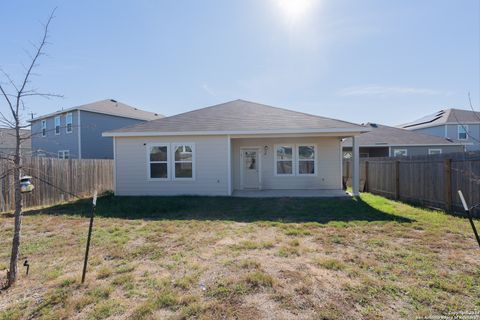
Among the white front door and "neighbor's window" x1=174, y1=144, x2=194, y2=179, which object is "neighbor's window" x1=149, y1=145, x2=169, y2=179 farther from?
the white front door

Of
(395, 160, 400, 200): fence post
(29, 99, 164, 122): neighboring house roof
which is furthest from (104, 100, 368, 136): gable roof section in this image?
(29, 99, 164, 122): neighboring house roof

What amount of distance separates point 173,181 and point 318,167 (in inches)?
255

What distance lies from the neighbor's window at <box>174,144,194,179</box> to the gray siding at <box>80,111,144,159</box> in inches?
460

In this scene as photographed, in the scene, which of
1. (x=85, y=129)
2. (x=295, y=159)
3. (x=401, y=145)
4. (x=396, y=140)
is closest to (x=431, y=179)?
(x=295, y=159)

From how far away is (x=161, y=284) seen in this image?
3.66 meters

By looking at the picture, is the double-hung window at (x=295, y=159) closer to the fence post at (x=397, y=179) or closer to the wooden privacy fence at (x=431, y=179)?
the wooden privacy fence at (x=431, y=179)

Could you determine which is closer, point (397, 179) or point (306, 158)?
point (397, 179)

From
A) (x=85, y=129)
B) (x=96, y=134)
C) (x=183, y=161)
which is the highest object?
(x=85, y=129)

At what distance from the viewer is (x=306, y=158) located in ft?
42.4

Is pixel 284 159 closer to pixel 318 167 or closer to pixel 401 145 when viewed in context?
pixel 318 167

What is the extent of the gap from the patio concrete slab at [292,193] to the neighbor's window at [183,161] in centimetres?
217

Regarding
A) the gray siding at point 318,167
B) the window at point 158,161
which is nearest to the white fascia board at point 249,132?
the window at point 158,161

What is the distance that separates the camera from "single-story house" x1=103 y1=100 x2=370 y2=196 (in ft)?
37.8

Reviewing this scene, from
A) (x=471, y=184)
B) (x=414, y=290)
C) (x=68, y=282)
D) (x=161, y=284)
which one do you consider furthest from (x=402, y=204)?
(x=68, y=282)
